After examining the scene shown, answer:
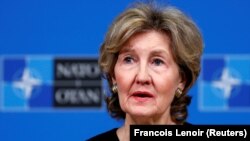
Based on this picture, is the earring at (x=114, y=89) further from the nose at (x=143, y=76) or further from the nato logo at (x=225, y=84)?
the nato logo at (x=225, y=84)

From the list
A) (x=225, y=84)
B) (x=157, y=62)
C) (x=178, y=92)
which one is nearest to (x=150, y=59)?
(x=157, y=62)

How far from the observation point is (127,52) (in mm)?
1146

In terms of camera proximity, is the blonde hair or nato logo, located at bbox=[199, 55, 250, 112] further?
nato logo, located at bbox=[199, 55, 250, 112]

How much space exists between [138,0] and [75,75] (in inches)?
33.3

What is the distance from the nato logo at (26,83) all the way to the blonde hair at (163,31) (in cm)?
88

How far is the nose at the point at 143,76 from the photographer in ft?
3.56

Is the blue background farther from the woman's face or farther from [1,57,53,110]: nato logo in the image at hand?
the woman's face

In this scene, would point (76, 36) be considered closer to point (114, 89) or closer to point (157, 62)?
point (114, 89)

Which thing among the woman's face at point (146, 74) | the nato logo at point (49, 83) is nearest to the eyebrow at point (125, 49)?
the woman's face at point (146, 74)

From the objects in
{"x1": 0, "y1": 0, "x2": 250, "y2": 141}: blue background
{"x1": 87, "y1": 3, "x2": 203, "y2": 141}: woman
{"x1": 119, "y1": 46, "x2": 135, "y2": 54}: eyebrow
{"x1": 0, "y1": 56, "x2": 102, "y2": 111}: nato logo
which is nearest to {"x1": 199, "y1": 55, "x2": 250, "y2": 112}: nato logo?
{"x1": 0, "y1": 0, "x2": 250, "y2": 141}: blue background

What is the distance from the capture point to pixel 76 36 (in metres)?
2.13

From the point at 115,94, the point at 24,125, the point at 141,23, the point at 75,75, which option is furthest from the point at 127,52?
the point at 24,125

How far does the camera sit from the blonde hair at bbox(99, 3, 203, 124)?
3.76 ft

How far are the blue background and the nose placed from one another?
1.00 meters
